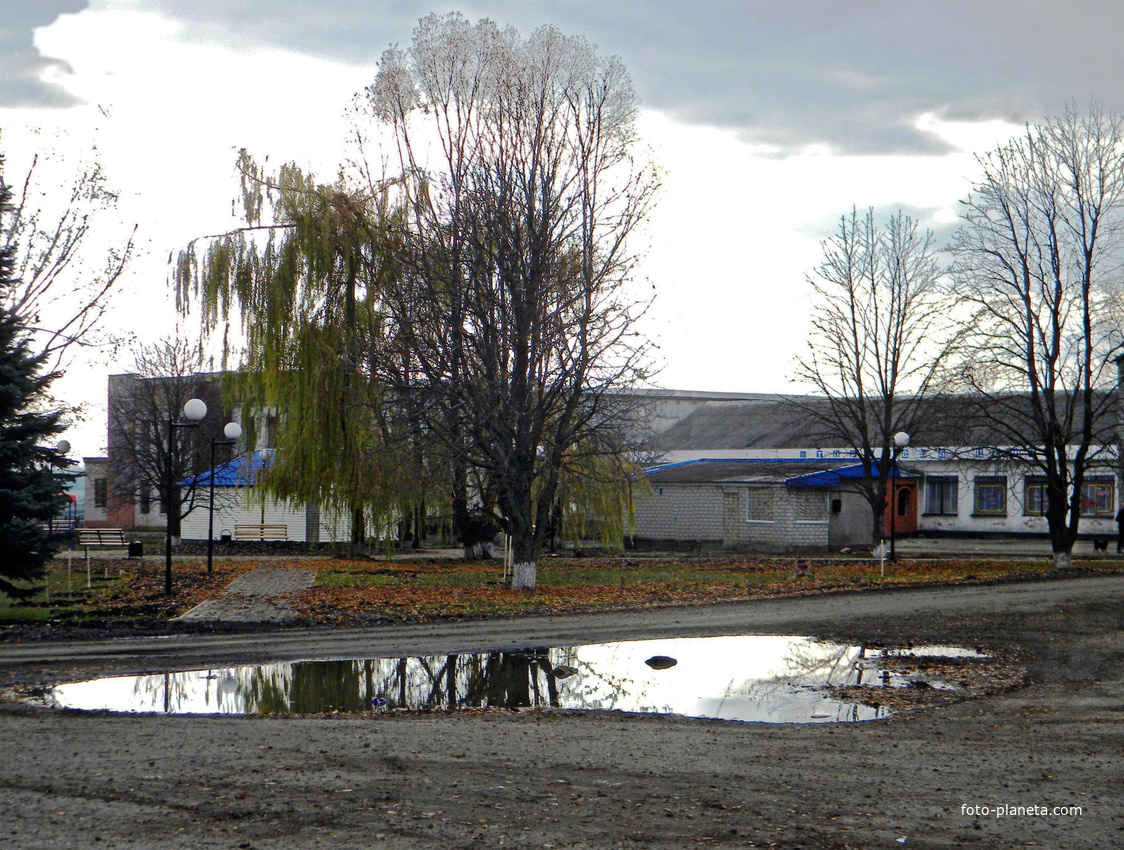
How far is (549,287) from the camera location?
2069cm

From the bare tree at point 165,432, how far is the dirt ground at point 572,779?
31707 millimetres

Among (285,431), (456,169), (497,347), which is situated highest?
(456,169)

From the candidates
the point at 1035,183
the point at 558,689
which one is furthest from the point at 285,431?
the point at 1035,183

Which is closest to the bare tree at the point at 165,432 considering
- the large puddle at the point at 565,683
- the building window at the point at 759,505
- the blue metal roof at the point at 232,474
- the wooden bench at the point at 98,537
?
the blue metal roof at the point at 232,474

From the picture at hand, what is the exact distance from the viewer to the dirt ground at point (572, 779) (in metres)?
5.31

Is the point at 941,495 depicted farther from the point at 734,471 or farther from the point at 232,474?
the point at 232,474

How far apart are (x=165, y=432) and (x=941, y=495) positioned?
3603 cm

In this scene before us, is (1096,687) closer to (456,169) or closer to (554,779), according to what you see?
(554,779)

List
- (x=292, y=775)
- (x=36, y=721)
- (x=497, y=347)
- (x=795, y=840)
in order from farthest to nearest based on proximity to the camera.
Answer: (x=497, y=347) → (x=36, y=721) → (x=292, y=775) → (x=795, y=840)

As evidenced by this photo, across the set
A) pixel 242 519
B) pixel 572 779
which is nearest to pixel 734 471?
pixel 242 519

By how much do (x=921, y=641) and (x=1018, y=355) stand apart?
16259 mm

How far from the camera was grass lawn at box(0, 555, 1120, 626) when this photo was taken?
1683cm

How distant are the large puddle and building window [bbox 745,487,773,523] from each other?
78.4ft

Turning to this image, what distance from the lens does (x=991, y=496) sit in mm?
45906
